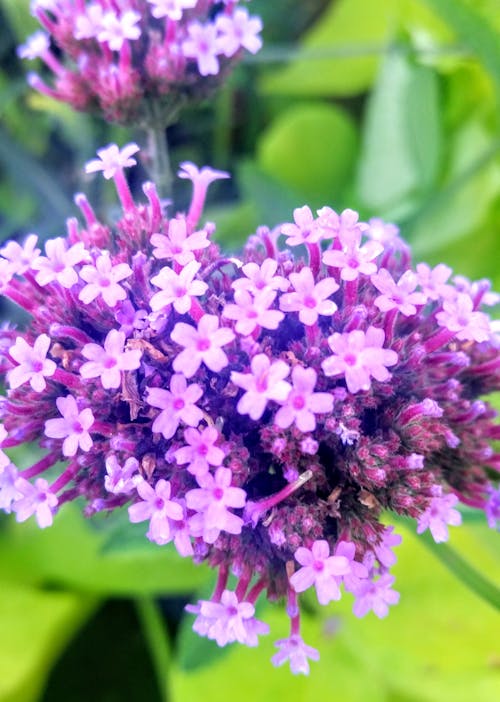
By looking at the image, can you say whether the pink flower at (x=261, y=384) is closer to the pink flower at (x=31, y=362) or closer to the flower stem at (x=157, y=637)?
the pink flower at (x=31, y=362)

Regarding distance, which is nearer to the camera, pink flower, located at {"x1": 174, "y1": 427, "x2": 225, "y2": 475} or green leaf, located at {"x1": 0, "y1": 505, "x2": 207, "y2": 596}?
pink flower, located at {"x1": 174, "y1": 427, "x2": 225, "y2": 475}

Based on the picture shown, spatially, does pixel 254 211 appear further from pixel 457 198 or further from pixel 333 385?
pixel 333 385

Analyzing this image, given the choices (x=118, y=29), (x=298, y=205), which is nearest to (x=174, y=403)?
(x=118, y=29)

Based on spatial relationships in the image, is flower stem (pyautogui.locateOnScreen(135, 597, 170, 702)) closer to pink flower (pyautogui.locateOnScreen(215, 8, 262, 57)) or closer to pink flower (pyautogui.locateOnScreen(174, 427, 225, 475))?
pink flower (pyautogui.locateOnScreen(174, 427, 225, 475))

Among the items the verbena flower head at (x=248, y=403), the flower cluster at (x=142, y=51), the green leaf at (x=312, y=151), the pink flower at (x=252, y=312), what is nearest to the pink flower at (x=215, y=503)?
the verbena flower head at (x=248, y=403)

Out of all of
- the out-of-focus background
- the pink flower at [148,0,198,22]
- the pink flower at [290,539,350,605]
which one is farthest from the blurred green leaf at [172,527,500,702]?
the pink flower at [148,0,198,22]

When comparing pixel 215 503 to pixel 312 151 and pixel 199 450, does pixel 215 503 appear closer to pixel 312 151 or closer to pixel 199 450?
pixel 199 450

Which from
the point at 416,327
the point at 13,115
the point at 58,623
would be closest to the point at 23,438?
the point at 416,327
